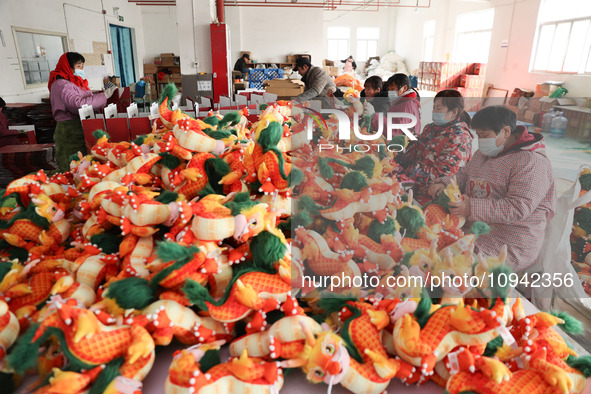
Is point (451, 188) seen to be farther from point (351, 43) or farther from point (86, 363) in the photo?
point (351, 43)

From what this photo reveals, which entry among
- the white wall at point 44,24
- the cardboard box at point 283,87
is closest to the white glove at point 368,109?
the cardboard box at point 283,87

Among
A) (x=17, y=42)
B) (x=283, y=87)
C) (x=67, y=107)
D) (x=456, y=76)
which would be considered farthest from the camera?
(x=456, y=76)

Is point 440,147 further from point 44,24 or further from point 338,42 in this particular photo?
point 338,42

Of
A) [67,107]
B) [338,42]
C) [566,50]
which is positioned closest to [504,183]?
[67,107]

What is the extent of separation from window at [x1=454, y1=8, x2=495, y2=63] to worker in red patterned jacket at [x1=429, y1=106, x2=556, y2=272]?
11.6m

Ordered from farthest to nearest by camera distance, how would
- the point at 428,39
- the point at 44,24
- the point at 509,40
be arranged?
the point at 428,39 < the point at 509,40 < the point at 44,24

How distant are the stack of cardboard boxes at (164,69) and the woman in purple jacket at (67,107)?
30.8 ft

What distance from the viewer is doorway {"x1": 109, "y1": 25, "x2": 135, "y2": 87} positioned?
10.9 meters

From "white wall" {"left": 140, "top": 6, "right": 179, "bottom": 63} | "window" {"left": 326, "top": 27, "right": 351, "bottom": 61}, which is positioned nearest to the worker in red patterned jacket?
"white wall" {"left": 140, "top": 6, "right": 179, "bottom": 63}

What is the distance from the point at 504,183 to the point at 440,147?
8.9 inches

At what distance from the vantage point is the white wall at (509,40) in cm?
881

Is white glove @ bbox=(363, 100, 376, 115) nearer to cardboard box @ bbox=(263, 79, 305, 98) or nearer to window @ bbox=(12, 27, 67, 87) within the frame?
cardboard box @ bbox=(263, 79, 305, 98)

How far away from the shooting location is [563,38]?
8.34 m

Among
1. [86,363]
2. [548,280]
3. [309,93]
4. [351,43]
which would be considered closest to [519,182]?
[548,280]
